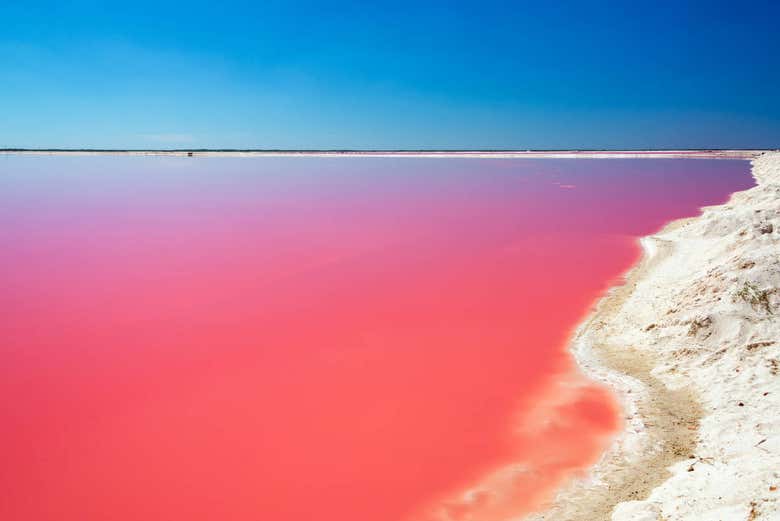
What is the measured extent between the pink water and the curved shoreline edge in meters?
0.31

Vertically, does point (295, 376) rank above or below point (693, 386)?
above

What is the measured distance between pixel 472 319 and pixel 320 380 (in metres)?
2.57

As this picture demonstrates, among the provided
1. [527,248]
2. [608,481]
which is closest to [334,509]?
[608,481]

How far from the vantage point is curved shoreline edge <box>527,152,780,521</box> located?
3354mm

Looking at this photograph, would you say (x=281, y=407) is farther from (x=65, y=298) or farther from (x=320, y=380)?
(x=65, y=298)

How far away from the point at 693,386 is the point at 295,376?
3.96m

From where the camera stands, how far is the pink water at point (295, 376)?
3.94 m

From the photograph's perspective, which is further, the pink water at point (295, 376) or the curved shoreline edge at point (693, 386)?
the pink water at point (295, 376)

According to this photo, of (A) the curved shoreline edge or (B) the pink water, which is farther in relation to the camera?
(B) the pink water

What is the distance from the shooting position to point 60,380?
5441mm

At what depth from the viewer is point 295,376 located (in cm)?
563

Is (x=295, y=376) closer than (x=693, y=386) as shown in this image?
No

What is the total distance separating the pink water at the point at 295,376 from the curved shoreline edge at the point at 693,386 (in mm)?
308

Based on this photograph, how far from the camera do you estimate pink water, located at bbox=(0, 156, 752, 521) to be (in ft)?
12.9
